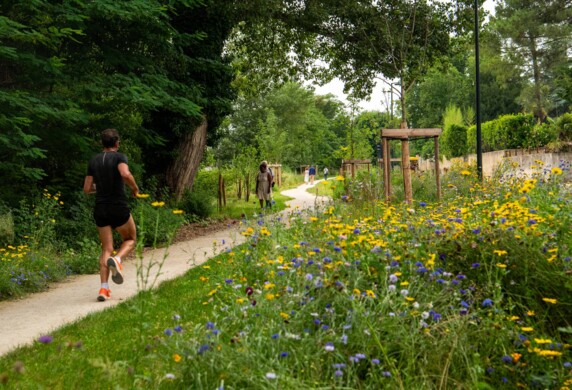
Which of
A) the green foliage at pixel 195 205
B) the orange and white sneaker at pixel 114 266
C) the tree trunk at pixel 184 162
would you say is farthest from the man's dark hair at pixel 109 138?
the green foliage at pixel 195 205

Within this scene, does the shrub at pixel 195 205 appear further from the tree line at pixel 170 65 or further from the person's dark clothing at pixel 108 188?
the person's dark clothing at pixel 108 188

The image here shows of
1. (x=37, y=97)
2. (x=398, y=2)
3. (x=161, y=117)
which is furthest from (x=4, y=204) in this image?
(x=398, y=2)

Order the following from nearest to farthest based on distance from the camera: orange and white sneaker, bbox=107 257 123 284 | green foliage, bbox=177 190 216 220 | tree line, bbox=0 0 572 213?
orange and white sneaker, bbox=107 257 123 284, tree line, bbox=0 0 572 213, green foliage, bbox=177 190 216 220

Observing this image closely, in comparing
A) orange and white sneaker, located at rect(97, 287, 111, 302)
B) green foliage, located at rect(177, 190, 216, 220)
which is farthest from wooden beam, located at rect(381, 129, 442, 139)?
green foliage, located at rect(177, 190, 216, 220)

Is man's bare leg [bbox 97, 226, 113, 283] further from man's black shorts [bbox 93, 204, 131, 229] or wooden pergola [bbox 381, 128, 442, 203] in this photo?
wooden pergola [bbox 381, 128, 442, 203]

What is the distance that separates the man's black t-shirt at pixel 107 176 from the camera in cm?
681

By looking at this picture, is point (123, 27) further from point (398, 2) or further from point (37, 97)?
point (398, 2)

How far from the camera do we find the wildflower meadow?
327 cm

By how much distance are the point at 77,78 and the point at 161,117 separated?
4702 mm

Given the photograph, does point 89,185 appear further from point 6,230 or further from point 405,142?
point 405,142

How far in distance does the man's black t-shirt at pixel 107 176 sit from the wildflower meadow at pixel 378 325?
1540mm

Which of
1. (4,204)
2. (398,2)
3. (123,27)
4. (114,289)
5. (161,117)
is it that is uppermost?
(398,2)

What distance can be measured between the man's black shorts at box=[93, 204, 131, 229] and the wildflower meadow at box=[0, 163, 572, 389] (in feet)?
Result: 4.40

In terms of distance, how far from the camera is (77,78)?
461 inches
